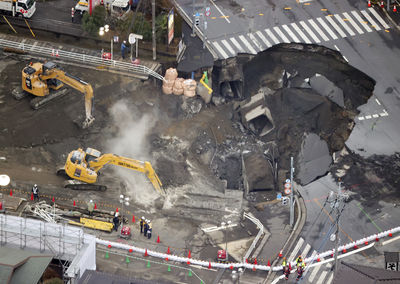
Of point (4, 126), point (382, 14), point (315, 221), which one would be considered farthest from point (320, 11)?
point (4, 126)

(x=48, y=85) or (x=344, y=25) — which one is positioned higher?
(x=344, y=25)

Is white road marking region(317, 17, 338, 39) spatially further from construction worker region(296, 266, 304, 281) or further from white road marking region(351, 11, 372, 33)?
construction worker region(296, 266, 304, 281)

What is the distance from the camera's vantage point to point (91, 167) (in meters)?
108

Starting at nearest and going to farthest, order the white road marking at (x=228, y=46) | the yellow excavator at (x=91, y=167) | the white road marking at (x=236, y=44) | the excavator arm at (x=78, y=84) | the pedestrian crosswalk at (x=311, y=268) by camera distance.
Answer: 1. the pedestrian crosswalk at (x=311, y=268)
2. the yellow excavator at (x=91, y=167)
3. the excavator arm at (x=78, y=84)
4. the white road marking at (x=228, y=46)
5. the white road marking at (x=236, y=44)

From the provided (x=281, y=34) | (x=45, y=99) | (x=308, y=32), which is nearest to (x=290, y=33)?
(x=281, y=34)

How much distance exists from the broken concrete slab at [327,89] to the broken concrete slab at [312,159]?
653 centimetres

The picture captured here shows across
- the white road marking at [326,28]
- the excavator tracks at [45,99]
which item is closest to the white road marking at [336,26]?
the white road marking at [326,28]

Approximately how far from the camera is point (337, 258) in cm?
10119

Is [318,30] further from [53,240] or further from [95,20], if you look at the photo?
[53,240]

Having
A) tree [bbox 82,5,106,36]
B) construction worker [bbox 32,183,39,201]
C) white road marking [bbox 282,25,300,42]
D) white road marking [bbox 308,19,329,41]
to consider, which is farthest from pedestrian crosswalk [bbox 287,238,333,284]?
tree [bbox 82,5,106,36]

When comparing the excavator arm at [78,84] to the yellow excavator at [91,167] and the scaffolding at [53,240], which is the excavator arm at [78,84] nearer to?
the yellow excavator at [91,167]

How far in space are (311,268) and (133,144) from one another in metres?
24.0

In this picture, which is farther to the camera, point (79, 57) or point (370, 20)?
point (370, 20)

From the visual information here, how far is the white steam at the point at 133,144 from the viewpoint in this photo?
108 meters
